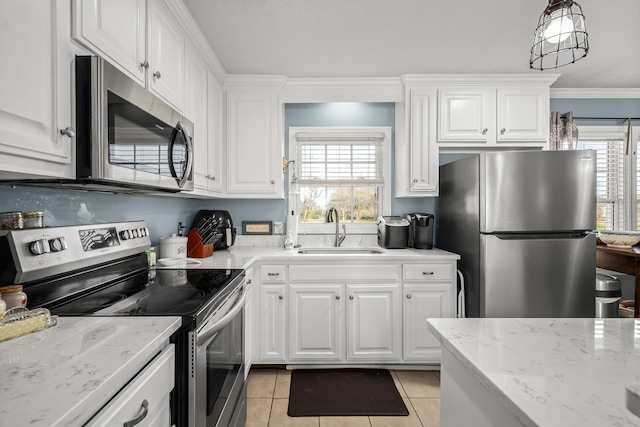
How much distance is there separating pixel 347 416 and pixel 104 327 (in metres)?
1.57

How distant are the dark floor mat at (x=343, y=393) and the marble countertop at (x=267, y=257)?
877mm

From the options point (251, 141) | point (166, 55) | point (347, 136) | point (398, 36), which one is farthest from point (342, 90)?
point (166, 55)

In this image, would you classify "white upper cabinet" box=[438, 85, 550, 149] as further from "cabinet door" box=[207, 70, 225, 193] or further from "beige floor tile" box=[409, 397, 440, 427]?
"beige floor tile" box=[409, 397, 440, 427]

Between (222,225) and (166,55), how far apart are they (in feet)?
4.39

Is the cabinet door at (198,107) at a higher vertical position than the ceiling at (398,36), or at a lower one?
lower

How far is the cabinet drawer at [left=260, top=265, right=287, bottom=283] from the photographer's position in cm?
236

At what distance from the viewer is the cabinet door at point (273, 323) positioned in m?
2.36

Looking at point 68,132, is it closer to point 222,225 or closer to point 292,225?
point 222,225

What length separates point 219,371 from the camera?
1307 mm

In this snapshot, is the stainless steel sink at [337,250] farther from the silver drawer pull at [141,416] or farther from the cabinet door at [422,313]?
the silver drawer pull at [141,416]

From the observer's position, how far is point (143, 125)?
4.15ft

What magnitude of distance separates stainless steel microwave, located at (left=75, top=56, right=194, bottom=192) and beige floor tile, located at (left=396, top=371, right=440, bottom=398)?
2.01m

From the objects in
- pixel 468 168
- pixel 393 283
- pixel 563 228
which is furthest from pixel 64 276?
pixel 563 228

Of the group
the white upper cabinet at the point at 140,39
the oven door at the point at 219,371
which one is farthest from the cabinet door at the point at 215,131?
the oven door at the point at 219,371
